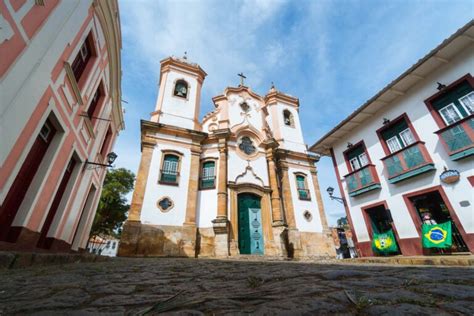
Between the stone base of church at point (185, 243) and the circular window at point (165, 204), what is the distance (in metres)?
0.86

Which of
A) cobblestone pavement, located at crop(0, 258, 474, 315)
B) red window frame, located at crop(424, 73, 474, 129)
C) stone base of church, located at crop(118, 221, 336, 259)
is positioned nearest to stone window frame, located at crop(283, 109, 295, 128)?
stone base of church, located at crop(118, 221, 336, 259)

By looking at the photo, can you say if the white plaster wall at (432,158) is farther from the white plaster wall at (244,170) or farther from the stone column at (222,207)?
the stone column at (222,207)

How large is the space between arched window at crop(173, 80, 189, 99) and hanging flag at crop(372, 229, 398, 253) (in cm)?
1343

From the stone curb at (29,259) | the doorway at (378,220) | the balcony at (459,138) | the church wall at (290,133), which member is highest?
the church wall at (290,133)

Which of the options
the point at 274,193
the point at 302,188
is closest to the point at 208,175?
the point at 274,193

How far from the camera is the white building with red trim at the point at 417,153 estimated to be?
6.71 m

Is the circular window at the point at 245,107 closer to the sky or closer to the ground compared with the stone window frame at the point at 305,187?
closer to the sky

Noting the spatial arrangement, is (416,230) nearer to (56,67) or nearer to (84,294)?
(84,294)

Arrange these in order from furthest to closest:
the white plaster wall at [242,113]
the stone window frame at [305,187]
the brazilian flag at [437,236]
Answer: the white plaster wall at [242,113]
the stone window frame at [305,187]
the brazilian flag at [437,236]

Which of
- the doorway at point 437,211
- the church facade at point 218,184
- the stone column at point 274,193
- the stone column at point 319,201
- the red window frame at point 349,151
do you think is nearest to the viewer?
the doorway at point 437,211

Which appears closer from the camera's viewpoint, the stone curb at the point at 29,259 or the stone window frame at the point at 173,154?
the stone curb at the point at 29,259

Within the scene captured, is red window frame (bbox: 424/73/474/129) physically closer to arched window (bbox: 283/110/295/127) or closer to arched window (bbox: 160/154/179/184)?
arched window (bbox: 283/110/295/127)

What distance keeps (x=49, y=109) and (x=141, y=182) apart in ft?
20.8

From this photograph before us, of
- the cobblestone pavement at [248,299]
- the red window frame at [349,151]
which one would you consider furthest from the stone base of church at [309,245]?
the cobblestone pavement at [248,299]
